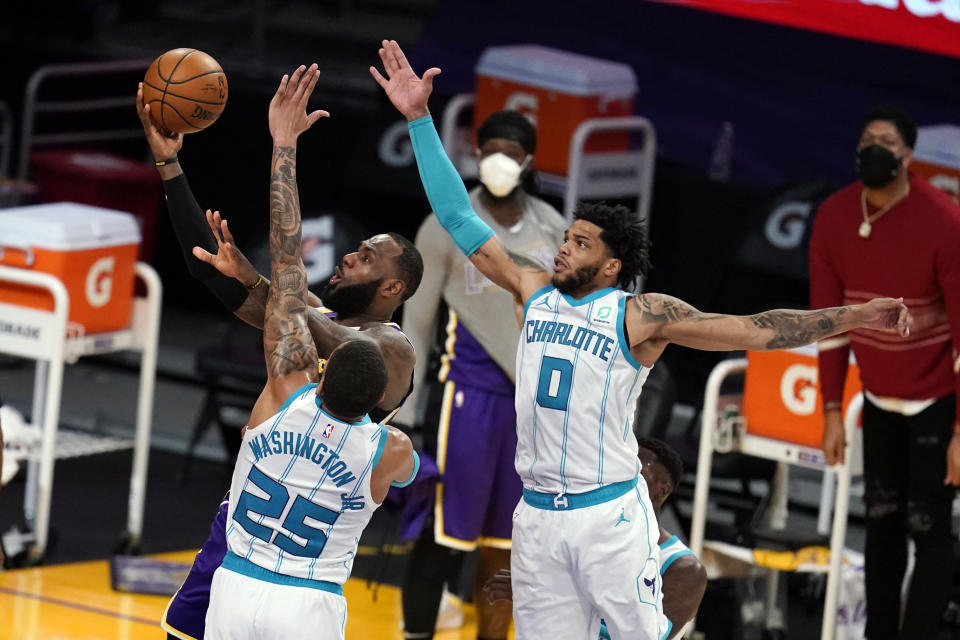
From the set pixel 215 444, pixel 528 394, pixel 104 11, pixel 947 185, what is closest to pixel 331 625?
pixel 528 394

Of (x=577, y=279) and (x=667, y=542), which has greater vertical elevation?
(x=577, y=279)

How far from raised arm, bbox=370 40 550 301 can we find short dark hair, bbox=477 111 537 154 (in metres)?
1.21

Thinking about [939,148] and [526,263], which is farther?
[939,148]

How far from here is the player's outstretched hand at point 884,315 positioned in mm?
5270

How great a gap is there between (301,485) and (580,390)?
964 mm

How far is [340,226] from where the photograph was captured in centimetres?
963

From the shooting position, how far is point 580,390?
5.38 meters

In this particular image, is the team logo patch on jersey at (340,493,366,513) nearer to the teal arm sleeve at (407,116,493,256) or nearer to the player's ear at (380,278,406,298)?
the player's ear at (380,278,406,298)

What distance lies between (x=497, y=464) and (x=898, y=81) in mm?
4119

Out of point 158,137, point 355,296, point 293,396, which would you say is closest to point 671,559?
point 355,296

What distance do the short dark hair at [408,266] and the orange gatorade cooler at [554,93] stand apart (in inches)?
158

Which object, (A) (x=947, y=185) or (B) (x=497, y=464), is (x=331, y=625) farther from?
(A) (x=947, y=185)

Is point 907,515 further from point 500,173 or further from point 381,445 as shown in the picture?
point 381,445

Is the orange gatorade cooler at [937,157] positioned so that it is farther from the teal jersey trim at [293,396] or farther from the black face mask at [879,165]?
the teal jersey trim at [293,396]
